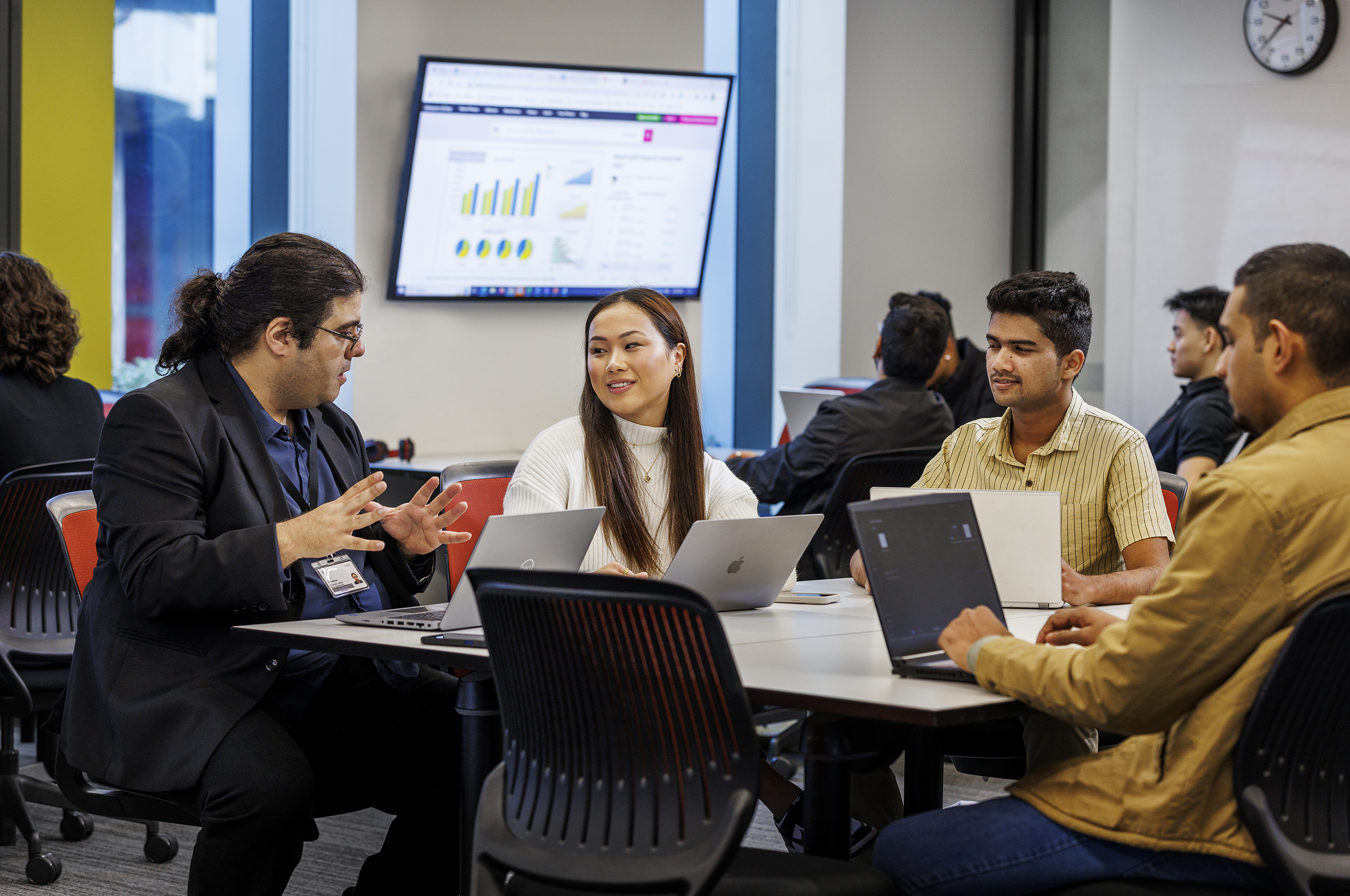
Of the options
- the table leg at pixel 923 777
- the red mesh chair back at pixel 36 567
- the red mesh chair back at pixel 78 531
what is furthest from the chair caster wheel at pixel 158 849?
the table leg at pixel 923 777

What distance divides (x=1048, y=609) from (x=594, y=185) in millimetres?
3555

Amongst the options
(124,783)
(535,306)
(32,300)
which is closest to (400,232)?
(535,306)

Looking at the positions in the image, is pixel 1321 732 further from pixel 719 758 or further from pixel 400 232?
pixel 400 232

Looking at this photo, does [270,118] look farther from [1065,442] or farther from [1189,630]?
[1189,630]

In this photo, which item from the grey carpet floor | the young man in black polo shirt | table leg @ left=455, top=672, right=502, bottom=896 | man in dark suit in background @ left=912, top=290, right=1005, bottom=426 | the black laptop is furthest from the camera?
man in dark suit in background @ left=912, top=290, right=1005, bottom=426

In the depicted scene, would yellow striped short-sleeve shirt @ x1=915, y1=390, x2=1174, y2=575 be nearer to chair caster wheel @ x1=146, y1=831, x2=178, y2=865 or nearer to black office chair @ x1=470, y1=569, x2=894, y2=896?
black office chair @ x1=470, y1=569, x2=894, y2=896

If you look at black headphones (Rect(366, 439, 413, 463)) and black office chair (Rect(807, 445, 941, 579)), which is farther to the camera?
black headphones (Rect(366, 439, 413, 463))

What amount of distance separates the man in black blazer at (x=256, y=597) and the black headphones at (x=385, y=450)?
2.23 meters

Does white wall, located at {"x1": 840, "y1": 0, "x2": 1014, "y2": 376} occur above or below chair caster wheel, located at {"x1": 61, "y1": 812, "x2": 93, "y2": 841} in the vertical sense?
above

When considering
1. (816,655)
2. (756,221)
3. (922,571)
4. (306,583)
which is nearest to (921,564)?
(922,571)

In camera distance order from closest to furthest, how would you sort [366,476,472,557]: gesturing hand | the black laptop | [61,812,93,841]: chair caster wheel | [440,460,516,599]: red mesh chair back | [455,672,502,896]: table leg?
the black laptop < [455,672,502,896]: table leg < [366,476,472,557]: gesturing hand < [440,460,516,599]: red mesh chair back < [61,812,93,841]: chair caster wheel

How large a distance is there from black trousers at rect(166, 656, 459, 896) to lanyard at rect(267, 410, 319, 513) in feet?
0.98

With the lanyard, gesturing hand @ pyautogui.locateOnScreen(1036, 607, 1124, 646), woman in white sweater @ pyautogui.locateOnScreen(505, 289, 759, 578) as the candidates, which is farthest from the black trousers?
gesturing hand @ pyautogui.locateOnScreen(1036, 607, 1124, 646)

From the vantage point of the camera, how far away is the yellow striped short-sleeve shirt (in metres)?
2.77
